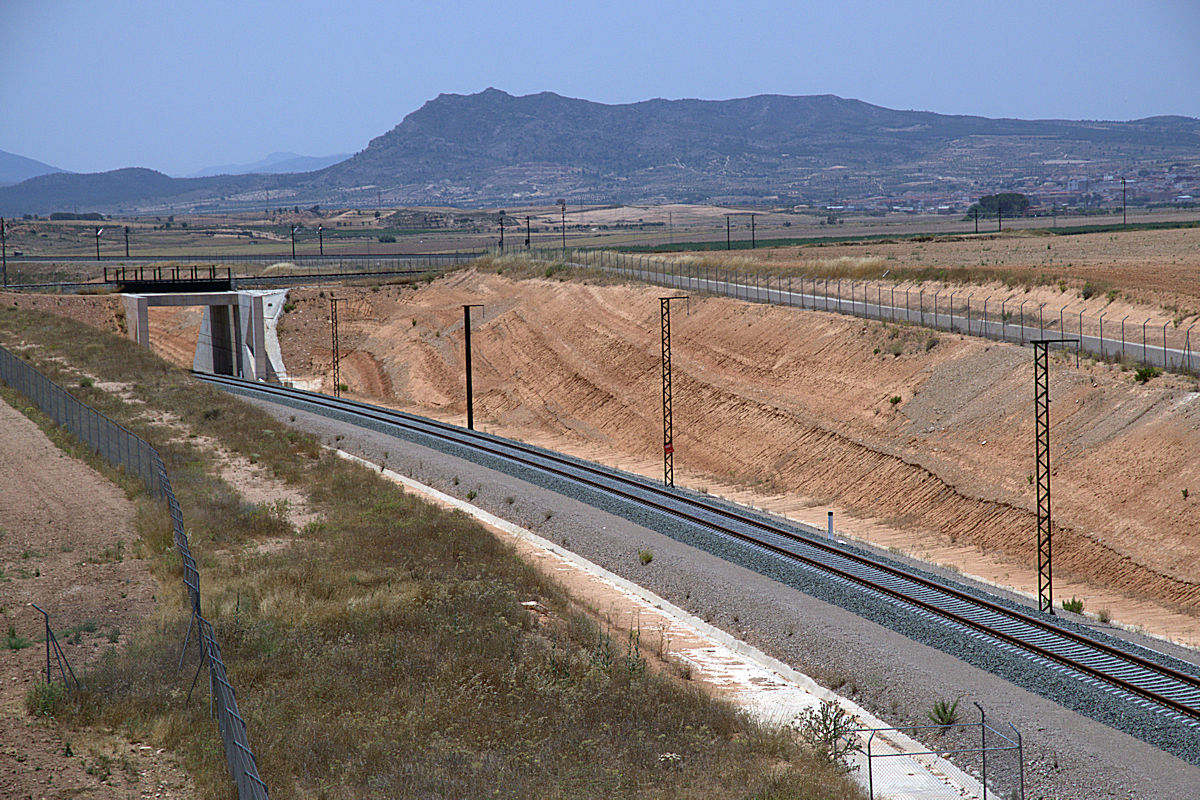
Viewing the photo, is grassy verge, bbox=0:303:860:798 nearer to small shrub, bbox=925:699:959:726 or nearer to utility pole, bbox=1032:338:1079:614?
small shrub, bbox=925:699:959:726

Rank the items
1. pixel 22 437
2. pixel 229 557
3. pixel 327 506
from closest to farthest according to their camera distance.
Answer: pixel 229 557
pixel 327 506
pixel 22 437

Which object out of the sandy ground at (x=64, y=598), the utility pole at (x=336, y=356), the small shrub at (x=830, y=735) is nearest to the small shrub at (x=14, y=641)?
the sandy ground at (x=64, y=598)

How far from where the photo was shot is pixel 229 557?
25.2m

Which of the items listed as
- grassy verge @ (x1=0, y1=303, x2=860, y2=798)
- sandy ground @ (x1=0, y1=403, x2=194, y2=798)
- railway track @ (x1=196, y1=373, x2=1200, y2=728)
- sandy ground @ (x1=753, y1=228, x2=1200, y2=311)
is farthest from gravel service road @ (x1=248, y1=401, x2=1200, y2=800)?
sandy ground @ (x1=753, y1=228, x2=1200, y2=311)

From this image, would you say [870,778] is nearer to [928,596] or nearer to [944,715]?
[944,715]

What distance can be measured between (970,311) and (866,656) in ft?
125

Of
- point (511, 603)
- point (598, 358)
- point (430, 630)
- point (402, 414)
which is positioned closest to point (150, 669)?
point (430, 630)

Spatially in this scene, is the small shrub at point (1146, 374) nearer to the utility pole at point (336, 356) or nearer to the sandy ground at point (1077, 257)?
the sandy ground at point (1077, 257)

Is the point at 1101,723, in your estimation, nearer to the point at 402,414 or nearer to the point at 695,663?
the point at 695,663

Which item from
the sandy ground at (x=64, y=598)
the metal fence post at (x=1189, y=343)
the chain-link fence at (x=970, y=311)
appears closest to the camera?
the sandy ground at (x=64, y=598)

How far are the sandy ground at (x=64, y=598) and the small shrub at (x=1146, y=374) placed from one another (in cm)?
3166

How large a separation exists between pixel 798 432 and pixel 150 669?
34528 mm

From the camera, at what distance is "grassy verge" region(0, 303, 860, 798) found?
14492mm

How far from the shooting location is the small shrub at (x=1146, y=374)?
37.2 m
